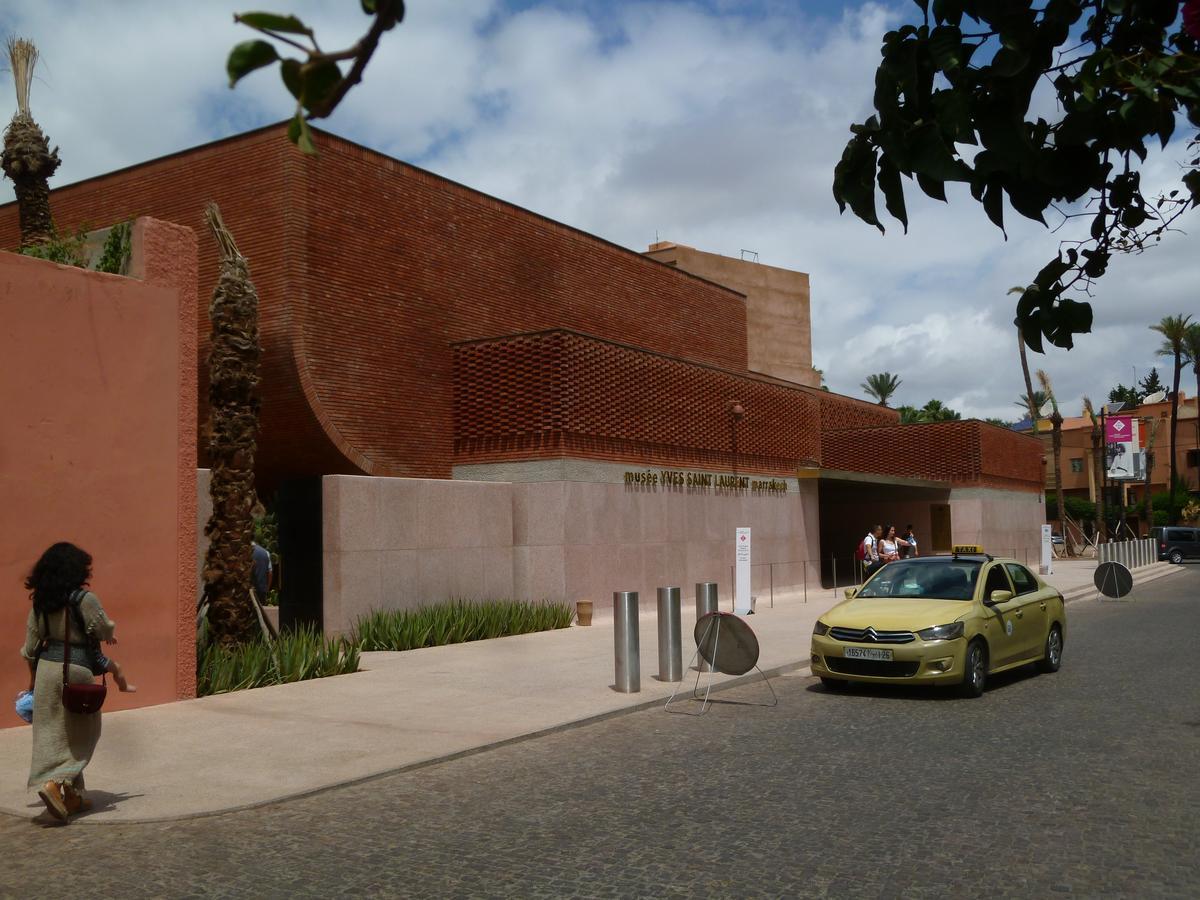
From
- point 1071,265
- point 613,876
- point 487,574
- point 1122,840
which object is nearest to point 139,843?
point 613,876

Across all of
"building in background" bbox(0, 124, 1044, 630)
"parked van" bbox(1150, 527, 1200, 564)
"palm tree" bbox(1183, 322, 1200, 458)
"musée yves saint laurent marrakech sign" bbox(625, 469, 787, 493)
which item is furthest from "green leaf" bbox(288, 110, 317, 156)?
"palm tree" bbox(1183, 322, 1200, 458)

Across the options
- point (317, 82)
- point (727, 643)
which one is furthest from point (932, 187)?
point (727, 643)

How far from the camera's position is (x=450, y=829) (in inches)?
286

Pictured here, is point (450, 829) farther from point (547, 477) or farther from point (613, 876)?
point (547, 477)

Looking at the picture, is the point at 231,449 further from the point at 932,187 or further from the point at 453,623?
the point at 932,187

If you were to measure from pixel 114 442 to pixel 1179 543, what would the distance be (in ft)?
182

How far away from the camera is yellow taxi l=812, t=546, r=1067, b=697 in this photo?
12211 mm

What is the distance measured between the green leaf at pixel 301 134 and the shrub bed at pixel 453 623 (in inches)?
572

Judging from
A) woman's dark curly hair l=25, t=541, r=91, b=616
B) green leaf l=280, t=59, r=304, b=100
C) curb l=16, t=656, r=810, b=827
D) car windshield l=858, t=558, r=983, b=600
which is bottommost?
curb l=16, t=656, r=810, b=827

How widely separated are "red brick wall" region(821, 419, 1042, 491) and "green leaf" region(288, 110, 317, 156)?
40991mm

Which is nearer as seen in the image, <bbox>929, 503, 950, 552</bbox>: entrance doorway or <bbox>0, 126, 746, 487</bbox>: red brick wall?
<bbox>0, 126, 746, 487</bbox>: red brick wall

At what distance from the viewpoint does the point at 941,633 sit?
12211mm

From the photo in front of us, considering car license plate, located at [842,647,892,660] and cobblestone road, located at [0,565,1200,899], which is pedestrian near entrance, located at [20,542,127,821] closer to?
cobblestone road, located at [0,565,1200,899]

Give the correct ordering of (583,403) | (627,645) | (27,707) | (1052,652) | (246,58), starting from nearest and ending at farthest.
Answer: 1. (246,58)
2. (27,707)
3. (627,645)
4. (1052,652)
5. (583,403)
